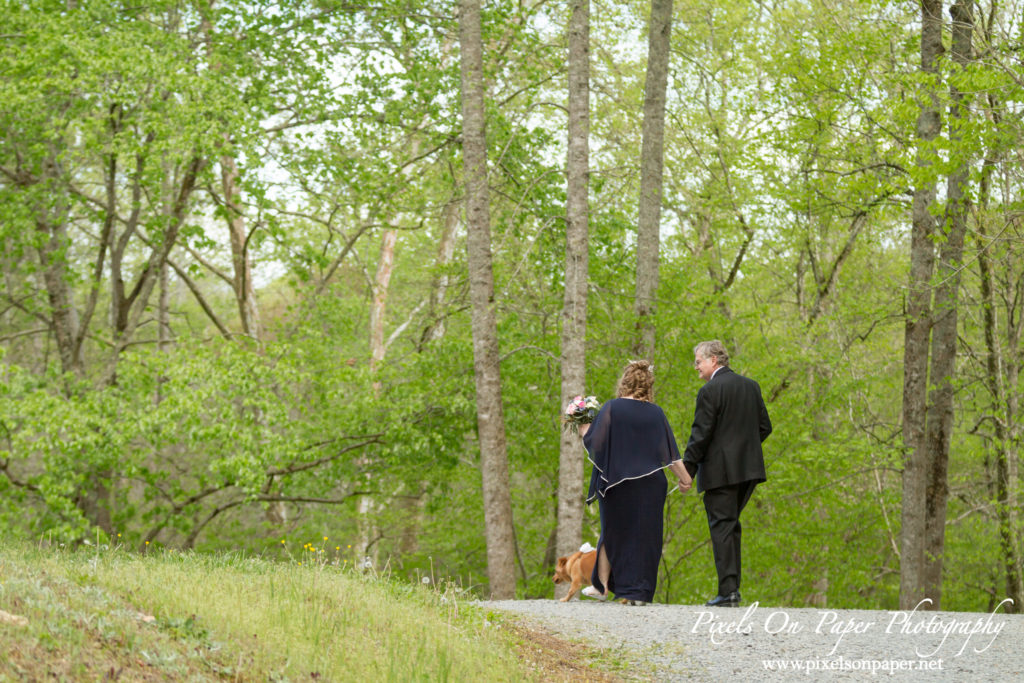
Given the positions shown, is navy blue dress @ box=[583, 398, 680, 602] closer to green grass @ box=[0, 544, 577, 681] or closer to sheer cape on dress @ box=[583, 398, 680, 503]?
sheer cape on dress @ box=[583, 398, 680, 503]

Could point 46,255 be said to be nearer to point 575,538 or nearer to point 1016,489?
point 575,538

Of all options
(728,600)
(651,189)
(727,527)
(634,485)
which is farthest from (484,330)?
(728,600)

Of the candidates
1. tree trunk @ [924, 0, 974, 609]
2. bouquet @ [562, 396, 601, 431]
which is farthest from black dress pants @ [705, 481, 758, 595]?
tree trunk @ [924, 0, 974, 609]

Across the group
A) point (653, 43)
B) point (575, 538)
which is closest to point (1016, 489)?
point (575, 538)

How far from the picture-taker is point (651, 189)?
13.9 meters

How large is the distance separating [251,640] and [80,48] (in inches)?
398

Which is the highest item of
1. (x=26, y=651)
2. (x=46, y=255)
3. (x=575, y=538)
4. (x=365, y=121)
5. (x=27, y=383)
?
(x=365, y=121)

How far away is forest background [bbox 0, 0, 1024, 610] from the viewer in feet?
40.4

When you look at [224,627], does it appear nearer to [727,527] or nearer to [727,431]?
[727,527]

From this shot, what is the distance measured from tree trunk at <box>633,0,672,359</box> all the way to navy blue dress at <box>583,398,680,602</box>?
560 cm

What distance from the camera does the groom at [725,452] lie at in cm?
795

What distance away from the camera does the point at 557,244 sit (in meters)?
14.4

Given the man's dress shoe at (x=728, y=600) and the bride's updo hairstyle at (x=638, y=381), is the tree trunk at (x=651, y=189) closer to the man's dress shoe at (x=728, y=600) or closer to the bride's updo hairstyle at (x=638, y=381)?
the bride's updo hairstyle at (x=638, y=381)

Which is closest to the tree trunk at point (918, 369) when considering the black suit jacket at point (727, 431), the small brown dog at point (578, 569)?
the black suit jacket at point (727, 431)
